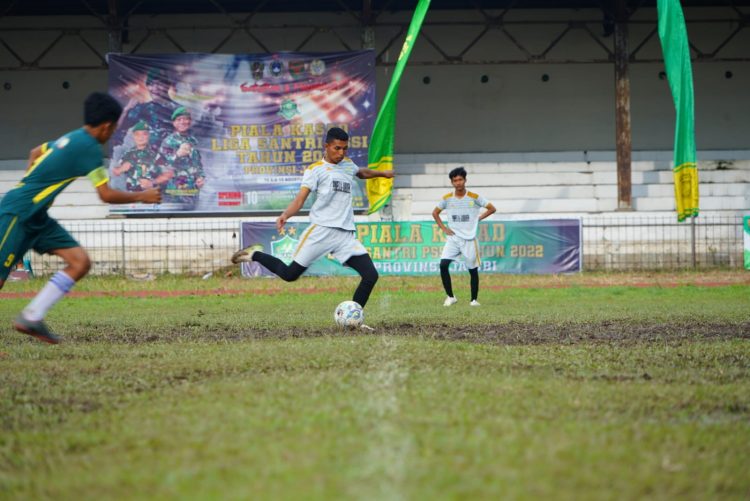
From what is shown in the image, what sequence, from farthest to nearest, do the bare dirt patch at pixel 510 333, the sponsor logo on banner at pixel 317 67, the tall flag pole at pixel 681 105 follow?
the sponsor logo on banner at pixel 317 67 < the tall flag pole at pixel 681 105 < the bare dirt patch at pixel 510 333

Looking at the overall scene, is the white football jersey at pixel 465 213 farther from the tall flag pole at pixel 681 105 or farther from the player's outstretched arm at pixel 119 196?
the player's outstretched arm at pixel 119 196

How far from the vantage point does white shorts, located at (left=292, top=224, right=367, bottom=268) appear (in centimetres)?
956

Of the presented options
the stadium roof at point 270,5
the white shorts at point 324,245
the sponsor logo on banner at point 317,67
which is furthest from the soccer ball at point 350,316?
the stadium roof at point 270,5

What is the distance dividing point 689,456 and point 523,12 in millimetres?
27115

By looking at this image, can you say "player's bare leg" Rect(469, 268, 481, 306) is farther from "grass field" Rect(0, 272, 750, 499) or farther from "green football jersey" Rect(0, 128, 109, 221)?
"green football jersey" Rect(0, 128, 109, 221)

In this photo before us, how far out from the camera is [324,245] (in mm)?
9578

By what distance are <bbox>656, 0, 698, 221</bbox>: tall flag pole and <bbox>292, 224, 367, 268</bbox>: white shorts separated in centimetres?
826

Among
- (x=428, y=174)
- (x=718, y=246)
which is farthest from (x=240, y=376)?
(x=428, y=174)

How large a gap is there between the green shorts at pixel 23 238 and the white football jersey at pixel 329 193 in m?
2.85

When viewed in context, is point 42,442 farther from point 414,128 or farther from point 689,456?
point 414,128

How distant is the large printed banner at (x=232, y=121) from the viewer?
24.6 metres

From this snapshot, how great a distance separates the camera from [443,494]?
310cm

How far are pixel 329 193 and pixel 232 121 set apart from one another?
16.1 m

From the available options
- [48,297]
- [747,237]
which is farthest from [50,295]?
[747,237]
